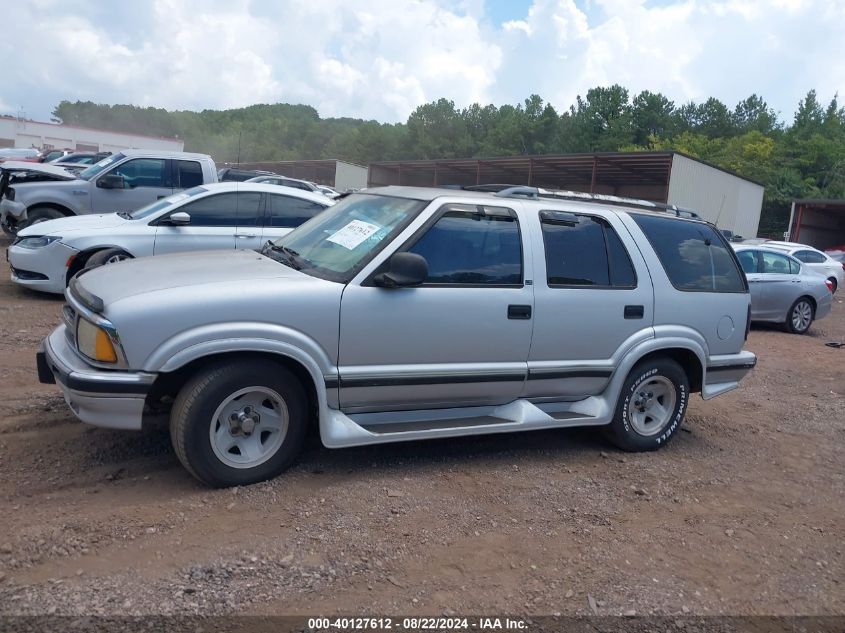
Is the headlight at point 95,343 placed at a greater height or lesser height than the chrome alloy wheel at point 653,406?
greater

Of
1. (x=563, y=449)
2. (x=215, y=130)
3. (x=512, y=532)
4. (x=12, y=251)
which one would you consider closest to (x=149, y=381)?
(x=512, y=532)

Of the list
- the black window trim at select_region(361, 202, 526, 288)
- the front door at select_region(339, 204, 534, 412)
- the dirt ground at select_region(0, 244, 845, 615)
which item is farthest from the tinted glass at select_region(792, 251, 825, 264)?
the front door at select_region(339, 204, 534, 412)

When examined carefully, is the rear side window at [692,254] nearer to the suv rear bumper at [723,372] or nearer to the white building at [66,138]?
the suv rear bumper at [723,372]

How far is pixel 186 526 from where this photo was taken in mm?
3584

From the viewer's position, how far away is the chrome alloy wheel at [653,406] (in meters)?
5.34

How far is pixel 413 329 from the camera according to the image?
4.28m

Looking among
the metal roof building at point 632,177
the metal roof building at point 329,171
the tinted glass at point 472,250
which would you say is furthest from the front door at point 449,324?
the metal roof building at point 329,171

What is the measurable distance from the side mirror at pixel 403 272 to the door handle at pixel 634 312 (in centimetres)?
170

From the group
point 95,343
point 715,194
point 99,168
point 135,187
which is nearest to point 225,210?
point 135,187

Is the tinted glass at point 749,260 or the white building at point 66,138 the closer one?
the tinted glass at point 749,260

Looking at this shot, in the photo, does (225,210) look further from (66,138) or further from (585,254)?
(66,138)

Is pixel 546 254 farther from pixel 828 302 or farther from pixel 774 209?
pixel 774 209

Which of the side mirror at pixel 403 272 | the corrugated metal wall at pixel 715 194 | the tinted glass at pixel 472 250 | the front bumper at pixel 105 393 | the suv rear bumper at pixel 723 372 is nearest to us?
the front bumper at pixel 105 393

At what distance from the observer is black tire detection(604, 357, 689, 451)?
521cm
